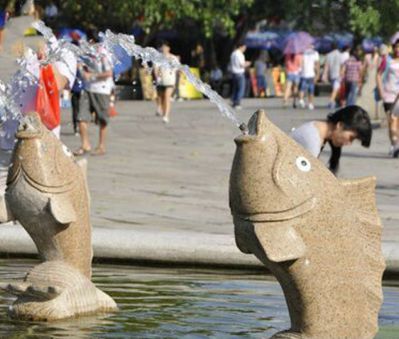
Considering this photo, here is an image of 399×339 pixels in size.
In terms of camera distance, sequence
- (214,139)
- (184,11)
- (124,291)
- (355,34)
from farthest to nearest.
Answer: (355,34), (184,11), (214,139), (124,291)

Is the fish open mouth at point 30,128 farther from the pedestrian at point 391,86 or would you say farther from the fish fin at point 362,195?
the pedestrian at point 391,86

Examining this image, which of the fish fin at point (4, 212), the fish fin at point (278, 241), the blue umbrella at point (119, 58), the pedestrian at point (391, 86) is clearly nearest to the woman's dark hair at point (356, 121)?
the blue umbrella at point (119, 58)

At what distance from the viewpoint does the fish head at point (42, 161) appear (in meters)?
8.49

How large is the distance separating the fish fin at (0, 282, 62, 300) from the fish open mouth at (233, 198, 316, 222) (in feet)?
6.70

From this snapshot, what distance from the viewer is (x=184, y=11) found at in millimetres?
37406

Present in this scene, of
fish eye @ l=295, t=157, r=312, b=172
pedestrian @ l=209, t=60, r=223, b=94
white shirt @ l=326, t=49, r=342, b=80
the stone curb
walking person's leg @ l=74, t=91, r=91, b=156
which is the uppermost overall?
fish eye @ l=295, t=157, r=312, b=172

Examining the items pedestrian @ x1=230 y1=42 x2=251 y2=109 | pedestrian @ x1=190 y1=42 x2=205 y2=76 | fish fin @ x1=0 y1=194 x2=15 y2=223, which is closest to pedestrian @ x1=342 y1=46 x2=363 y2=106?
pedestrian @ x1=230 y1=42 x2=251 y2=109

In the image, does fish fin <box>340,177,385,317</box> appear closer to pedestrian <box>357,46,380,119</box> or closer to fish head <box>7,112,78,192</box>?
fish head <box>7,112,78,192</box>

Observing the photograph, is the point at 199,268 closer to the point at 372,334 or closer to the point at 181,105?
the point at 372,334

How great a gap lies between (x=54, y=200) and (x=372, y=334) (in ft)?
7.02

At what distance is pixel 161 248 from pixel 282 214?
173 inches

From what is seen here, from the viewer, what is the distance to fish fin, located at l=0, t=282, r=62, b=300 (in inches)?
340

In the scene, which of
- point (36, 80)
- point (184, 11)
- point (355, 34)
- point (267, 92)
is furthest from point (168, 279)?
point (355, 34)

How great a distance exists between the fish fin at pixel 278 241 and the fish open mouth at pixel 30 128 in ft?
7.30
